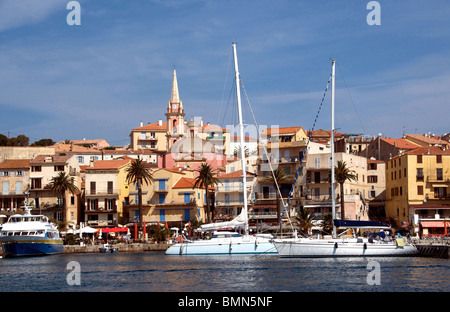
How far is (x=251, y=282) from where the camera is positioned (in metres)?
33.0

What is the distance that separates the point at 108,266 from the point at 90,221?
40970 mm

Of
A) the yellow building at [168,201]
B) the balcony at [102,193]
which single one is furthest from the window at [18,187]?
the yellow building at [168,201]

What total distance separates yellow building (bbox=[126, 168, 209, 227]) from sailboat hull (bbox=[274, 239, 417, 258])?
117 ft

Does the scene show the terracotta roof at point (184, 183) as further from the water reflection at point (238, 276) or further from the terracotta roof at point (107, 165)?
the water reflection at point (238, 276)

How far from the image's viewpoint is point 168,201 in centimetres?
8462

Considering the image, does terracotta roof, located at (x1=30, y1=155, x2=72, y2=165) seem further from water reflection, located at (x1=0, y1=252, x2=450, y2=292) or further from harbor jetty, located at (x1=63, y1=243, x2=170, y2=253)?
water reflection, located at (x1=0, y1=252, x2=450, y2=292)

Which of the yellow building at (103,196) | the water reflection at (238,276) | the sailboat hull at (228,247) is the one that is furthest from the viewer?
the yellow building at (103,196)

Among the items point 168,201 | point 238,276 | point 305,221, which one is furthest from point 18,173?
point 238,276

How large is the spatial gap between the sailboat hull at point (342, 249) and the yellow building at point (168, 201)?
117 feet

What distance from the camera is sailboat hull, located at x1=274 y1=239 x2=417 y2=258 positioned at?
159 ft

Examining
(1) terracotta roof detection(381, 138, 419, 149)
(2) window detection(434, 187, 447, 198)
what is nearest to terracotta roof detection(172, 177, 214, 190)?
(2) window detection(434, 187, 447, 198)

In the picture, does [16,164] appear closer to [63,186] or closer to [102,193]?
[63,186]

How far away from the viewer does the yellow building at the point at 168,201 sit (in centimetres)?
8400
